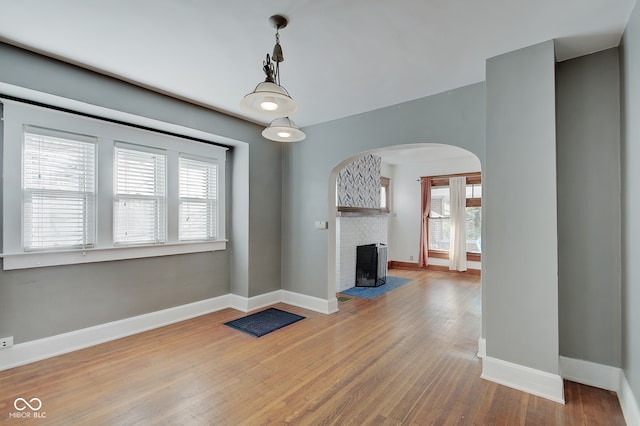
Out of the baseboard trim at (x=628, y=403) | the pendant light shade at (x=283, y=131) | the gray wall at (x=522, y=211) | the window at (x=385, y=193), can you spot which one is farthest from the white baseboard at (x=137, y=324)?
the window at (x=385, y=193)

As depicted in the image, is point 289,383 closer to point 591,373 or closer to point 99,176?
point 591,373

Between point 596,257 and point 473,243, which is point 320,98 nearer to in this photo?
point 596,257

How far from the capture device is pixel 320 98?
3.44 m

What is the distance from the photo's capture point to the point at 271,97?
1.89 meters

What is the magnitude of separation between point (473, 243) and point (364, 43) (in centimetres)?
628

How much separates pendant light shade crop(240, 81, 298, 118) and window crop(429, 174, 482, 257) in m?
6.30

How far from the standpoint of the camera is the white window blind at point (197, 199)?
395 cm

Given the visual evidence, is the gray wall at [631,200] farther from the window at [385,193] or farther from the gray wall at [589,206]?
the window at [385,193]

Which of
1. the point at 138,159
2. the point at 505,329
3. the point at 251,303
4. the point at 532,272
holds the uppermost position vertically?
the point at 138,159

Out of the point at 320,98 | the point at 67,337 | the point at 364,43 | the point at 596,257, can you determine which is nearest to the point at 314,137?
the point at 320,98

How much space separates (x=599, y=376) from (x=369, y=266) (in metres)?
3.69

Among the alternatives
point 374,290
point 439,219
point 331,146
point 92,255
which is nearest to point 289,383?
point 92,255

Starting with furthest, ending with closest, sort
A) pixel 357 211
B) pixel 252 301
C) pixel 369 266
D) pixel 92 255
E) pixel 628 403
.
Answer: pixel 357 211, pixel 369 266, pixel 252 301, pixel 92 255, pixel 628 403

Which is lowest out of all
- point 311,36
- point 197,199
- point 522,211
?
point 522,211
